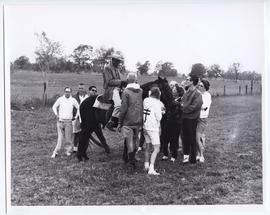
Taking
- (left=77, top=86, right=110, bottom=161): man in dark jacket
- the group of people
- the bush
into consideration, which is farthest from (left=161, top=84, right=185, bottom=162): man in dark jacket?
the bush

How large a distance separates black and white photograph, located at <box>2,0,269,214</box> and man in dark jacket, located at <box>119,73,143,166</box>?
0.01 m

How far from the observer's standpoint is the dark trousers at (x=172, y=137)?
680 centimetres

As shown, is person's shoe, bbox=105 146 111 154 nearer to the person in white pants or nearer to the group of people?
the group of people

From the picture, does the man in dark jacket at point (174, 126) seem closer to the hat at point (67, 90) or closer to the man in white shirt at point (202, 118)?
the man in white shirt at point (202, 118)

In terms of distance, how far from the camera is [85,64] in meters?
6.70

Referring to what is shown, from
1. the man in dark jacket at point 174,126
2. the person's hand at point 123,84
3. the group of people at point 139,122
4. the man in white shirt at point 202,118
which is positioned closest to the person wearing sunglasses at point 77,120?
the group of people at point 139,122

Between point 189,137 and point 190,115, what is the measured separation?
1.03ft

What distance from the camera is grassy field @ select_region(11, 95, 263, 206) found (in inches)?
258

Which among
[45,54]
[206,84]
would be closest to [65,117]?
[45,54]

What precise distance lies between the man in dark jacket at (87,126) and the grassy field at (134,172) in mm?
98

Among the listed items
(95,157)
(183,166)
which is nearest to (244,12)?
(183,166)

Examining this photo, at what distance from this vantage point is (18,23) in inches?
263
